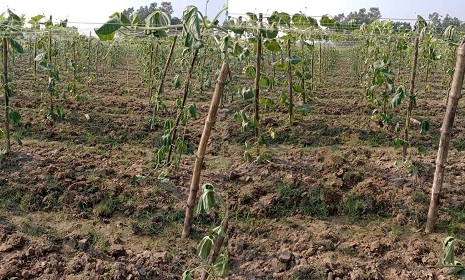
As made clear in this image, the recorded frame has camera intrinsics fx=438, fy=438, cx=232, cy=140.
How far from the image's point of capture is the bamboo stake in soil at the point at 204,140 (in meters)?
2.72

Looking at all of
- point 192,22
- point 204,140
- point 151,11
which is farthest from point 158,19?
point 151,11

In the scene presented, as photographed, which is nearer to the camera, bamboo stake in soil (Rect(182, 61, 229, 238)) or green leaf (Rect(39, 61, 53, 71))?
bamboo stake in soil (Rect(182, 61, 229, 238))

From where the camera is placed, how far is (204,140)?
9.55 ft

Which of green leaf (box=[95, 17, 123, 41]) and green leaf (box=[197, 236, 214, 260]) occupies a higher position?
green leaf (box=[95, 17, 123, 41])

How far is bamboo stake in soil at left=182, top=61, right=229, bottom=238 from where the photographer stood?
2723 millimetres

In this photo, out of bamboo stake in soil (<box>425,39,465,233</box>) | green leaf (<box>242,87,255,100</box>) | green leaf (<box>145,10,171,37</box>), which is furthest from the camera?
green leaf (<box>242,87,255,100</box>)

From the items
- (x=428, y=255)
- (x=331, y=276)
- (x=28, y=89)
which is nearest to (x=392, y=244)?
(x=428, y=255)

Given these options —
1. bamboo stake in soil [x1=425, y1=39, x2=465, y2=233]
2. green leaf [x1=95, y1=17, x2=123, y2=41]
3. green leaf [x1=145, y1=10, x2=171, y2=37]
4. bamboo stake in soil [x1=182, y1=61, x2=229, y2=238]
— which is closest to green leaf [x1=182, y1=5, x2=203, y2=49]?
green leaf [x1=145, y1=10, x2=171, y2=37]

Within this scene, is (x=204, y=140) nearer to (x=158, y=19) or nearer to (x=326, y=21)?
(x=158, y=19)

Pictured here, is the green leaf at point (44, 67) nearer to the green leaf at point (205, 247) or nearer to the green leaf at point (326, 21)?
the green leaf at point (326, 21)

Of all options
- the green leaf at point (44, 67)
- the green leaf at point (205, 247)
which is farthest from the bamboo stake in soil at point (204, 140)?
the green leaf at point (44, 67)

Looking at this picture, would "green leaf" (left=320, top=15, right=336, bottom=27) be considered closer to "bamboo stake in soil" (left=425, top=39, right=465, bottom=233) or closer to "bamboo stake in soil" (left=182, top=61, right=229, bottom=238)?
"bamboo stake in soil" (left=425, top=39, right=465, bottom=233)

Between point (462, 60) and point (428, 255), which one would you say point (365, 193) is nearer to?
point (428, 255)

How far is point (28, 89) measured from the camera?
355 inches
